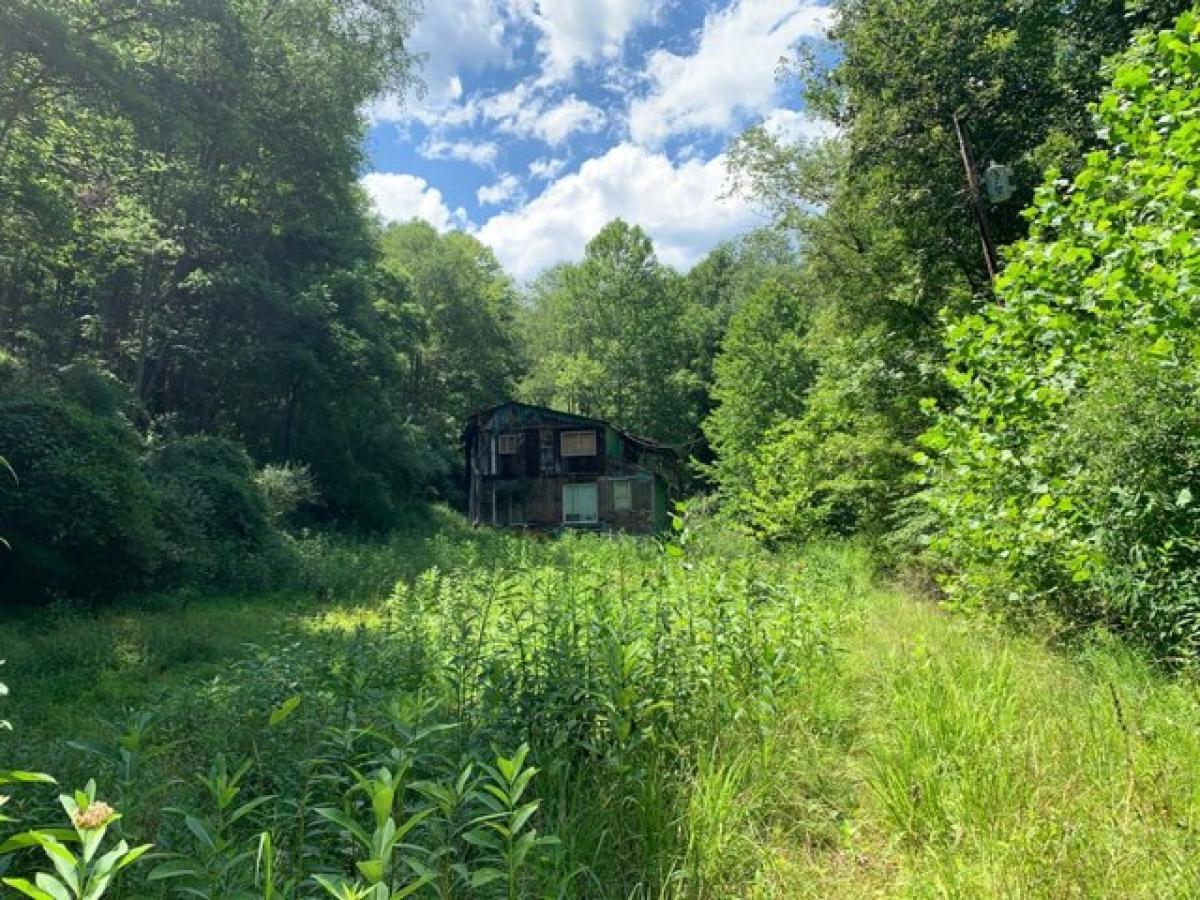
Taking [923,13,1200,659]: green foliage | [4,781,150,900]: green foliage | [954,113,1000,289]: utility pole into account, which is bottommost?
Answer: [4,781,150,900]: green foliage

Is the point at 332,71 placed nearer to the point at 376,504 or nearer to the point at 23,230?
the point at 23,230

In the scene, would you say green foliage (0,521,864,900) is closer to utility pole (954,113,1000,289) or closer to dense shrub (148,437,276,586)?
utility pole (954,113,1000,289)

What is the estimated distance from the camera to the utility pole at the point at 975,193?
8.62 m

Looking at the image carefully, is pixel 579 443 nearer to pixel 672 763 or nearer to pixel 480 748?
pixel 672 763

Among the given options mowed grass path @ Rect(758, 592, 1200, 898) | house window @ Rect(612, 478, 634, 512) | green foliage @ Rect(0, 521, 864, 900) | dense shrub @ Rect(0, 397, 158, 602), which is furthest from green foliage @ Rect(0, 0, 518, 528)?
mowed grass path @ Rect(758, 592, 1200, 898)

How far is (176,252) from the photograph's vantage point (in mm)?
18016

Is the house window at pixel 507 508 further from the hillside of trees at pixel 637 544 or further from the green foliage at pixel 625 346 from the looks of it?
the green foliage at pixel 625 346

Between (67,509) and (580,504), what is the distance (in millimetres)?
20530

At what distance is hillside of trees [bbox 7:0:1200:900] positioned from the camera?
2.46m

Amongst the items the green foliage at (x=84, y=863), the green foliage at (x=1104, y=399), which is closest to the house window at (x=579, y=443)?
the green foliage at (x=1104, y=399)

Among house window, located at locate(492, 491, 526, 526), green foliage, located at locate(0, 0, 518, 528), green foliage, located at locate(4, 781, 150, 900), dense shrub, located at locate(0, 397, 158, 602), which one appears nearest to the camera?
green foliage, located at locate(4, 781, 150, 900)

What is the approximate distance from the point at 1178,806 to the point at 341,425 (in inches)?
962

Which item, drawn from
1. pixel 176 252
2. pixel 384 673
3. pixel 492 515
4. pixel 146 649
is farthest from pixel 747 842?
pixel 492 515

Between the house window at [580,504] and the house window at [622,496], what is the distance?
827 mm
